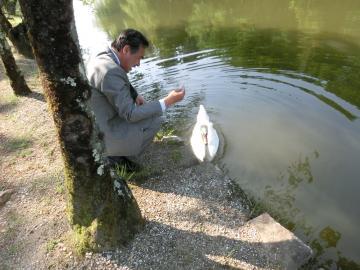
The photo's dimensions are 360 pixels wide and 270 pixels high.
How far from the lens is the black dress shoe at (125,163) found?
519cm

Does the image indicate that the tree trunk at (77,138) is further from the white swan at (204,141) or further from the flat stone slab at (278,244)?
the white swan at (204,141)

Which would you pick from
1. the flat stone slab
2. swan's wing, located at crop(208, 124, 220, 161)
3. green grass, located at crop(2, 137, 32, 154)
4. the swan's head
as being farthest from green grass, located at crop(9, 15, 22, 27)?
the flat stone slab

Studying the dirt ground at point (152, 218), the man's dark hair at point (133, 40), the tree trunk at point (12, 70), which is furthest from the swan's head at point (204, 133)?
the tree trunk at point (12, 70)

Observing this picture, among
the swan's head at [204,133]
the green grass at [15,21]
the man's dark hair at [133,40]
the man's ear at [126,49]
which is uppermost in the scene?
the man's dark hair at [133,40]

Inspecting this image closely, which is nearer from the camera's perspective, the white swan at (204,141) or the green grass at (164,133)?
the white swan at (204,141)

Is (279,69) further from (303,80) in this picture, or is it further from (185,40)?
(185,40)

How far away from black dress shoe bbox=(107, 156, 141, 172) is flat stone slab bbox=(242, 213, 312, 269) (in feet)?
5.93

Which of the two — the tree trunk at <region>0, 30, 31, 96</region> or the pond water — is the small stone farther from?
the tree trunk at <region>0, 30, 31, 96</region>

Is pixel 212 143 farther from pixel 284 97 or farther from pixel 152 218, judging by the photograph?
→ pixel 284 97

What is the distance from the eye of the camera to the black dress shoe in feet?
17.0

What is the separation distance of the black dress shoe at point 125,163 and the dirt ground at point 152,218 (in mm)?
146

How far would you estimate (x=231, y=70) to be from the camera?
960 cm

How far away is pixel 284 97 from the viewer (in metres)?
8.04

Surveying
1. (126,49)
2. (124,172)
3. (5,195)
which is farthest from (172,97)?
(5,195)
